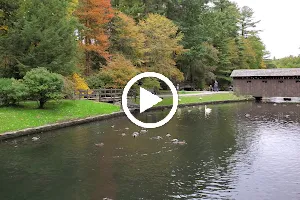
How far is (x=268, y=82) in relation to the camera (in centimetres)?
5856

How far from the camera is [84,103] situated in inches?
1324

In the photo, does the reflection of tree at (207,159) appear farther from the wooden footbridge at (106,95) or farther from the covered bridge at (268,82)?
the covered bridge at (268,82)

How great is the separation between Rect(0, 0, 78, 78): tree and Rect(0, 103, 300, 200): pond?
10.3m

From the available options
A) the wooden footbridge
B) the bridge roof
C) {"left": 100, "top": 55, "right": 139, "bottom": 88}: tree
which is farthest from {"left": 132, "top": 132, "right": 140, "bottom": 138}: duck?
the bridge roof

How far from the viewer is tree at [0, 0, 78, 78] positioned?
107 feet

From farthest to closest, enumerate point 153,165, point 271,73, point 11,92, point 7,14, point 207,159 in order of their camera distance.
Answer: point 271,73
point 7,14
point 11,92
point 207,159
point 153,165

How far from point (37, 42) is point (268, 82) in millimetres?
39955

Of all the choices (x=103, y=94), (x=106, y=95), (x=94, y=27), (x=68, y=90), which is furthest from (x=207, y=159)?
(x=94, y=27)

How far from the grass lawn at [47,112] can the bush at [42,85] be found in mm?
1156

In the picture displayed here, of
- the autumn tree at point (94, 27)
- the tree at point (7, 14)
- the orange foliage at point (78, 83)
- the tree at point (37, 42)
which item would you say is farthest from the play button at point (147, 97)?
the autumn tree at point (94, 27)

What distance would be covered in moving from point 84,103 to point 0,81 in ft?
26.6

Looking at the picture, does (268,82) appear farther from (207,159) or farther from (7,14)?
(207,159)

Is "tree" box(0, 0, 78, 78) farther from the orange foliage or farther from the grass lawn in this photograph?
the grass lawn

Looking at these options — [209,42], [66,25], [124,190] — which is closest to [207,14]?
[209,42]
